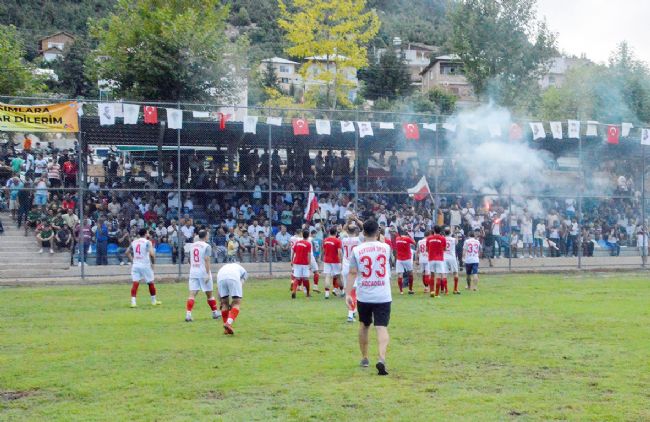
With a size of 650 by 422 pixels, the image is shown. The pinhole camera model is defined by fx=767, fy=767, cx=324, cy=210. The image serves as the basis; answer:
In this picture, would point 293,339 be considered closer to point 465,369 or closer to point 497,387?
point 465,369

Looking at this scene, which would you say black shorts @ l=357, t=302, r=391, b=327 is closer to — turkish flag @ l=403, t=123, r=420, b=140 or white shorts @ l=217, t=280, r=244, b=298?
white shorts @ l=217, t=280, r=244, b=298

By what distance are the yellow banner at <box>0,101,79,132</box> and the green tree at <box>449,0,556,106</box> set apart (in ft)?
106

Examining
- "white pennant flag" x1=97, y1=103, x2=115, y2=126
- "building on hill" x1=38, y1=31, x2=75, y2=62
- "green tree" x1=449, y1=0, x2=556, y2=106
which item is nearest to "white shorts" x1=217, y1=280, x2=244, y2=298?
"white pennant flag" x1=97, y1=103, x2=115, y2=126

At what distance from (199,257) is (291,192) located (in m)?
10.2

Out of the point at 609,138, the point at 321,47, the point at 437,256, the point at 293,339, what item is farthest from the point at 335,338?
the point at 321,47

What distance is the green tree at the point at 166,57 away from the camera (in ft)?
120

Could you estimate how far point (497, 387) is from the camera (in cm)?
972

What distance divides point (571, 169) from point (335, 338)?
111 feet

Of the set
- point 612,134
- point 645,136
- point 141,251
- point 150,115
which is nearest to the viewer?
point 141,251

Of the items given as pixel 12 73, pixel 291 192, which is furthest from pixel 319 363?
pixel 12 73

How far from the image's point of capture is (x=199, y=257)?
16.0 m

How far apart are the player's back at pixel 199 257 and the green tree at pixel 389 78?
60.4 m

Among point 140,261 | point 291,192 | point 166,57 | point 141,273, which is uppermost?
point 166,57

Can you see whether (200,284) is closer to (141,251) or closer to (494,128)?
(141,251)
